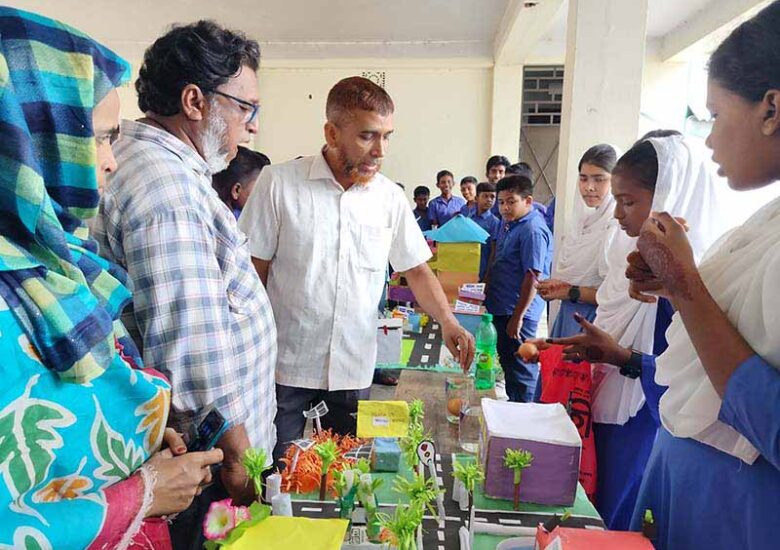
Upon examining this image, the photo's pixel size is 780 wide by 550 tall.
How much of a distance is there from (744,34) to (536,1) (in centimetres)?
420

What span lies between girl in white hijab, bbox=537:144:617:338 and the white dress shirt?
108 cm

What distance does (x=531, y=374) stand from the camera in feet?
11.2

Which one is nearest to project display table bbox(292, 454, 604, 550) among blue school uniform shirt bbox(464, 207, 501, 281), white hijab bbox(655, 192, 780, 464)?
white hijab bbox(655, 192, 780, 464)

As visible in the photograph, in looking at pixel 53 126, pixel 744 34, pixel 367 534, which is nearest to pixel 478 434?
pixel 367 534

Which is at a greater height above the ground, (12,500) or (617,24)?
(617,24)

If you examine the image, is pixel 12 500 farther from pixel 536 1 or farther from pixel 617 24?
pixel 536 1

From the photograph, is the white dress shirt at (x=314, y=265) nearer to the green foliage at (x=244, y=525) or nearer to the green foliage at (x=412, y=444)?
the green foliage at (x=412, y=444)

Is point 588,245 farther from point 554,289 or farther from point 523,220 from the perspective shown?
point 523,220

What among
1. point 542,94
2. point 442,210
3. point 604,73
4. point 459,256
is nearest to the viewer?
point 604,73

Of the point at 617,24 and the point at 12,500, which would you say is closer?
the point at 12,500

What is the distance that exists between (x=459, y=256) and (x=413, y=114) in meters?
5.21

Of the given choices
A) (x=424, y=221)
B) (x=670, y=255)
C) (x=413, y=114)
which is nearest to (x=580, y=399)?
(x=670, y=255)

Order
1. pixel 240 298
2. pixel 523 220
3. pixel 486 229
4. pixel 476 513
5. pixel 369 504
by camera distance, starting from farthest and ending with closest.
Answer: pixel 486 229 < pixel 523 220 < pixel 240 298 < pixel 476 513 < pixel 369 504

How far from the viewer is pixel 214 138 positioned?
1.30m
